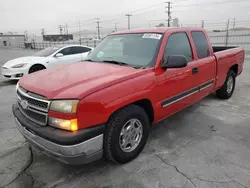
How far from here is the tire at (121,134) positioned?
8.21 ft

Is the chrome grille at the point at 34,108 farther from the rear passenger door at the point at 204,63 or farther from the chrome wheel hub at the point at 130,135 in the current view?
the rear passenger door at the point at 204,63

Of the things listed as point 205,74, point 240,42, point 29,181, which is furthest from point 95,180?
point 240,42

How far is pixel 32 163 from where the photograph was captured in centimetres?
294

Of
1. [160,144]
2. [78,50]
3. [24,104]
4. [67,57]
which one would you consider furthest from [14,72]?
[160,144]

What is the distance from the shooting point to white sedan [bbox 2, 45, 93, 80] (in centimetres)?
805

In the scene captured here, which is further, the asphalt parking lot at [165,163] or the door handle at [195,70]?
the door handle at [195,70]

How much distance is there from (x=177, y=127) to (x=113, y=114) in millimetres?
1797

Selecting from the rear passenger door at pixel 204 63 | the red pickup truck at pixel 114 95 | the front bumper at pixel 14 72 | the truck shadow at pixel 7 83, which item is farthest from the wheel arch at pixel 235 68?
the truck shadow at pixel 7 83

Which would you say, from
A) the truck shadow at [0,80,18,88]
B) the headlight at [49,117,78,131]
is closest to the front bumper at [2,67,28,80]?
the truck shadow at [0,80,18,88]

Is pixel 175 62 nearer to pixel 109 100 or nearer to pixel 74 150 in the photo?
pixel 109 100

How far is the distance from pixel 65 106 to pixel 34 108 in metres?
0.52

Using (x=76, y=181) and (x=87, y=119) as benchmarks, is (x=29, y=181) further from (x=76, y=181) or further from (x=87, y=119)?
(x=87, y=119)

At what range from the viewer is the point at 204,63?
402 cm

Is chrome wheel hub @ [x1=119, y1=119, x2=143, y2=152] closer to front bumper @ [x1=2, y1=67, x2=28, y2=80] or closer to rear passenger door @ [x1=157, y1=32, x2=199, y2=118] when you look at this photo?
rear passenger door @ [x1=157, y1=32, x2=199, y2=118]
